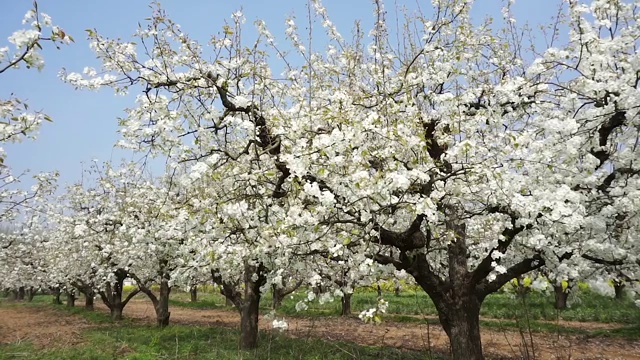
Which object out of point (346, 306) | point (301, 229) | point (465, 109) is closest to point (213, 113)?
point (301, 229)

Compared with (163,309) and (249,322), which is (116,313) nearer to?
(163,309)

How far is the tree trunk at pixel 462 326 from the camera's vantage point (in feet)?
32.9

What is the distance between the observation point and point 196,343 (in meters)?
15.9

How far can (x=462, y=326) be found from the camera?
33.0 ft

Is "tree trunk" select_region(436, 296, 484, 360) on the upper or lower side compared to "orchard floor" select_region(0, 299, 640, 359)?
upper

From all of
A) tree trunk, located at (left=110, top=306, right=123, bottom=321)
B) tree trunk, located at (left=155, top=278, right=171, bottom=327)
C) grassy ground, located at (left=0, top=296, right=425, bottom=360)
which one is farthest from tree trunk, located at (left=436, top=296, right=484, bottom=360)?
tree trunk, located at (left=110, top=306, right=123, bottom=321)

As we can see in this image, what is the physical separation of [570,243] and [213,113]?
7950mm

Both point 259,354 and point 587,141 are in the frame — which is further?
point 259,354

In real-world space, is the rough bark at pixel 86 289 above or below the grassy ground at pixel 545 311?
above

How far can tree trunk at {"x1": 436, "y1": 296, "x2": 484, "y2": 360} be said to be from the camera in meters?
10.0

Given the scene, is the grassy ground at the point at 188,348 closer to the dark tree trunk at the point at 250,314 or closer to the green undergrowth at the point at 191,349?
the green undergrowth at the point at 191,349

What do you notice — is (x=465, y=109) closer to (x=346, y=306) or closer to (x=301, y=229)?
(x=301, y=229)

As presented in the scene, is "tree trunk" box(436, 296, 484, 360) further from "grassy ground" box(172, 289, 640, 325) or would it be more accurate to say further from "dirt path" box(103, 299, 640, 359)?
"grassy ground" box(172, 289, 640, 325)

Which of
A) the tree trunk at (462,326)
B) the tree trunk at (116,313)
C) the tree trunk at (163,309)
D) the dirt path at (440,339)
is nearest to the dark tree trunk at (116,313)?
the tree trunk at (116,313)
